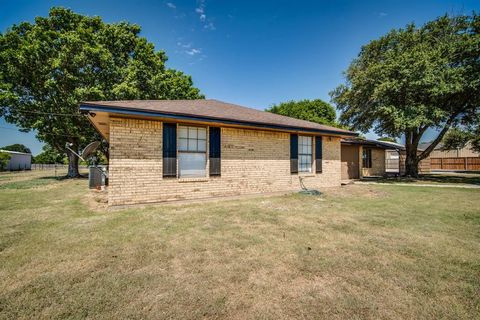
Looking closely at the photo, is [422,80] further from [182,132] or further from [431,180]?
[182,132]

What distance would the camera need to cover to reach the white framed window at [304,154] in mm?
10188

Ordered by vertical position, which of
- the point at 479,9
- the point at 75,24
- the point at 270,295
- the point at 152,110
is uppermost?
the point at 75,24

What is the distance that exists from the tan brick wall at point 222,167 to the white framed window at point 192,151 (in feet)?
1.03

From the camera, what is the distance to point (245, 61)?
1587 cm

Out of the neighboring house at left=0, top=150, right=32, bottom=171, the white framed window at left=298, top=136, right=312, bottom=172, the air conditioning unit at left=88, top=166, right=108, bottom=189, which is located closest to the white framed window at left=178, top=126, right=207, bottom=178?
the white framed window at left=298, top=136, right=312, bottom=172

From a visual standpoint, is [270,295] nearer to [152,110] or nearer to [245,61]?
[152,110]

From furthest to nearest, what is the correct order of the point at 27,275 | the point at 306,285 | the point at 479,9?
the point at 479,9
the point at 27,275
the point at 306,285

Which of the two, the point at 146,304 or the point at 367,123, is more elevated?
the point at 367,123

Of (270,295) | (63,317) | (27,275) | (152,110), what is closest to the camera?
(63,317)

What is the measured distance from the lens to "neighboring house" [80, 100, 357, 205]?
6422 millimetres

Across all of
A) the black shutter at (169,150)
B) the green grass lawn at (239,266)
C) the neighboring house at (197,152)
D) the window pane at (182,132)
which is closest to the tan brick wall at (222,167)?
the neighboring house at (197,152)

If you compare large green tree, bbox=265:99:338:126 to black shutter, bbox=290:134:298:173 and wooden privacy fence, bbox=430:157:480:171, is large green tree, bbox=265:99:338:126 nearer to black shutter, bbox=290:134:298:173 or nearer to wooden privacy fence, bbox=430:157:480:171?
wooden privacy fence, bbox=430:157:480:171

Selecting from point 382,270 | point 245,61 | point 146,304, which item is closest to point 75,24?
point 245,61

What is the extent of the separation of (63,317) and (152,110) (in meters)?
5.44
